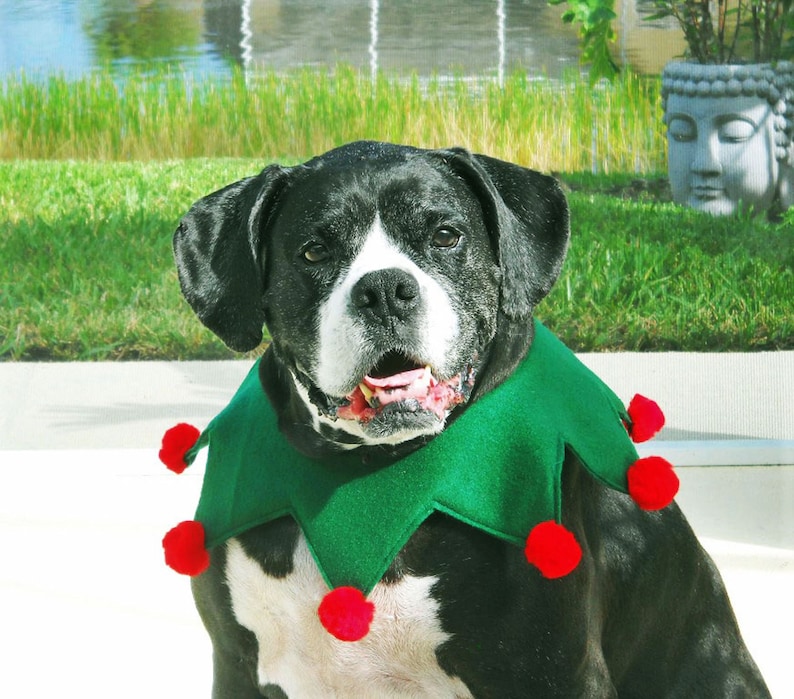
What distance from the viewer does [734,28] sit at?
369 cm

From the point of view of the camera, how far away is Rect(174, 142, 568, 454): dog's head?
1.69m

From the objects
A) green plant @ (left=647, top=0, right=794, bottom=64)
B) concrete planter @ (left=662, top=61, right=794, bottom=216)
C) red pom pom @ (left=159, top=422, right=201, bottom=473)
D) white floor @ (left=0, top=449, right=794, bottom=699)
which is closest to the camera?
red pom pom @ (left=159, top=422, right=201, bottom=473)

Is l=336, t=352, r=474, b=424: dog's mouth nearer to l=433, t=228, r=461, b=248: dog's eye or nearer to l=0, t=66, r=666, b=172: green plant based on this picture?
l=433, t=228, r=461, b=248: dog's eye

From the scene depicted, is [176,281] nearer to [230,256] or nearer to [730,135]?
[730,135]

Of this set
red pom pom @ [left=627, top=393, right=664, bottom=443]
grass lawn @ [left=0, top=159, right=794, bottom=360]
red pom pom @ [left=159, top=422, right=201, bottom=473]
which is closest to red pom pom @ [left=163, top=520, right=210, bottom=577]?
red pom pom @ [left=159, top=422, right=201, bottom=473]

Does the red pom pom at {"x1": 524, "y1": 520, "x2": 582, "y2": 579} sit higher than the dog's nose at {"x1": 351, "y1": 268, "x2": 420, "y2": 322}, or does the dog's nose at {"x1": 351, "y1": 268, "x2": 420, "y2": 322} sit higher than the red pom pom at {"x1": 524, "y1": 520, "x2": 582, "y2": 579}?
the dog's nose at {"x1": 351, "y1": 268, "x2": 420, "y2": 322}

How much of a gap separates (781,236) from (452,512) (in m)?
2.55

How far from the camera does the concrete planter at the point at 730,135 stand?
3768 millimetres

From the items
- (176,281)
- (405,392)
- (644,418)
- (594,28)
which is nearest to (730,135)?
(594,28)

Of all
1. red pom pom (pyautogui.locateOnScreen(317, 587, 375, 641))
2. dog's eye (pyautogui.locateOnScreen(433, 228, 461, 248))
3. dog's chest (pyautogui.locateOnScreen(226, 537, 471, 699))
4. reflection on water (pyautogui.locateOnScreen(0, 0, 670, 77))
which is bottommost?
dog's chest (pyautogui.locateOnScreen(226, 537, 471, 699))

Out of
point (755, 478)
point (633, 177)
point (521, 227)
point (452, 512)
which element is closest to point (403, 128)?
point (633, 177)

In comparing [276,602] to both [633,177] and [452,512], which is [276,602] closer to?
[452,512]

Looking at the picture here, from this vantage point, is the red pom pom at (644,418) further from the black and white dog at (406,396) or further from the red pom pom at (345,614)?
the red pom pom at (345,614)

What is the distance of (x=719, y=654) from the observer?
1997mm
